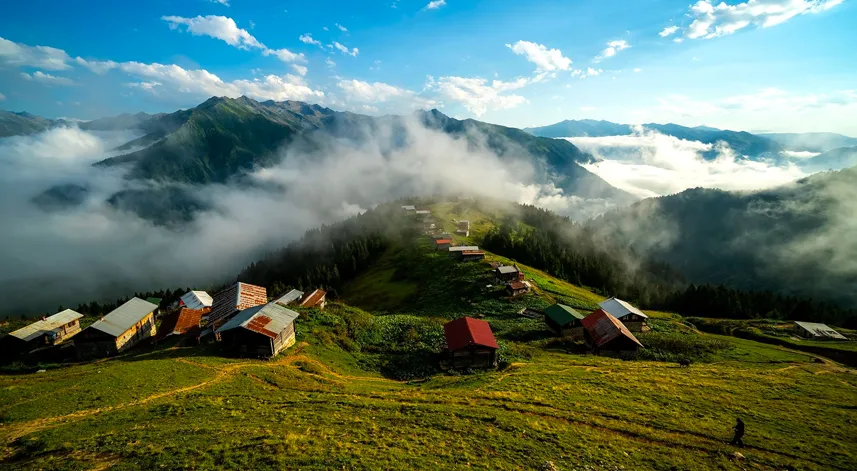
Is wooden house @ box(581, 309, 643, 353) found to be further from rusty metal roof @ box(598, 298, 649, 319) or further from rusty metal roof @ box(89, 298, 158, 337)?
rusty metal roof @ box(89, 298, 158, 337)

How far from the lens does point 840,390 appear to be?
38.8 meters

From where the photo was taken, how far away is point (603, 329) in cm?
5678

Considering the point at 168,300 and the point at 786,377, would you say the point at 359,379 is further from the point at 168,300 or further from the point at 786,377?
the point at 168,300

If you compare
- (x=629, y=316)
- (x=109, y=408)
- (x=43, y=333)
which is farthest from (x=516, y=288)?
(x=43, y=333)

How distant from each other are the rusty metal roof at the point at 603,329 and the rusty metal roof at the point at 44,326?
300ft

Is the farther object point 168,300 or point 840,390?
point 168,300

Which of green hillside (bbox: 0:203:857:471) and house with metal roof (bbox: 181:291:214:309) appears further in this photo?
house with metal roof (bbox: 181:291:214:309)

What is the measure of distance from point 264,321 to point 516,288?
61572 mm

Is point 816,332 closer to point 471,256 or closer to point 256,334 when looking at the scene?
point 471,256

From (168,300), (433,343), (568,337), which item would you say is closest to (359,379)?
(433,343)

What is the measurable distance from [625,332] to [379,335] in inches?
1458

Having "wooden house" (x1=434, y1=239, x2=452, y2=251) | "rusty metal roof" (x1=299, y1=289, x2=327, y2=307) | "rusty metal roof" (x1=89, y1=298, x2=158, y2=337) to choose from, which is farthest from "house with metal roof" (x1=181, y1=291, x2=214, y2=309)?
"wooden house" (x1=434, y1=239, x2=452, y2=251)

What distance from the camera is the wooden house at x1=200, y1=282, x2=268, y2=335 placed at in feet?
191

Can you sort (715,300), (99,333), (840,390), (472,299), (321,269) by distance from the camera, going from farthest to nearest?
1. (321,269)
2. (715,300)
3. (472,299)
4. (99,333)
5. (840,390)
